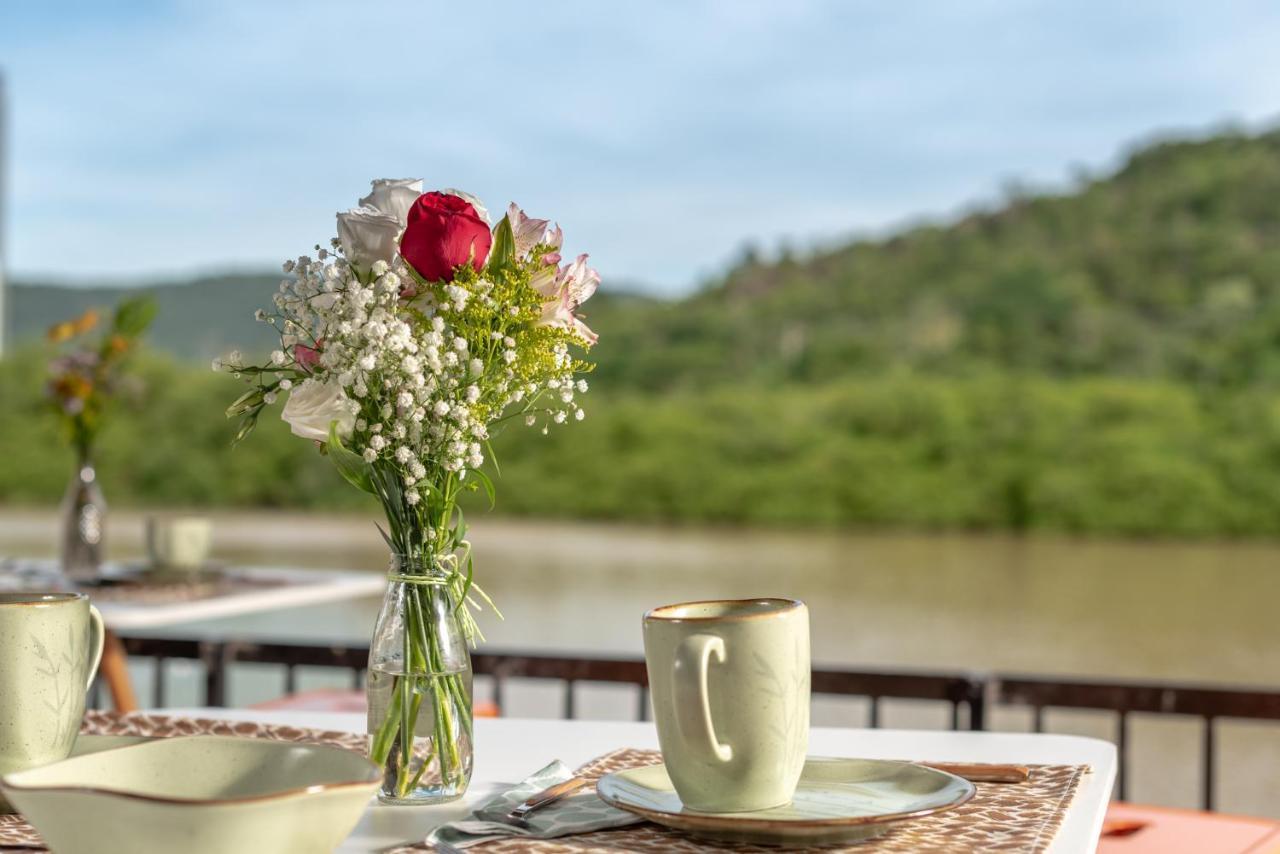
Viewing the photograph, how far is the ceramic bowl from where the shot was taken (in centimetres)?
67

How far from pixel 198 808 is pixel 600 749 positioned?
1.61ft

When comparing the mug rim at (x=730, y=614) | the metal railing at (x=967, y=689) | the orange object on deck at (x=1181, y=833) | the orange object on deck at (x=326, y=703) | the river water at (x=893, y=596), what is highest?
the mug rim at (x=730, y=614)

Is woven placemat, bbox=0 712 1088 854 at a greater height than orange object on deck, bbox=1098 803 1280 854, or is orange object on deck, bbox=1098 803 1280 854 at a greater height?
woven placemat, bbox=0 712 1088 854

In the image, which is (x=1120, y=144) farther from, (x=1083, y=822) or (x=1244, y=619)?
(x=1083, y=822)

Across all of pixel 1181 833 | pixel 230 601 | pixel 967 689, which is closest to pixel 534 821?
pixel 967 689

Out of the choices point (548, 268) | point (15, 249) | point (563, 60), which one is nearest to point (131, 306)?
point (548, 268)

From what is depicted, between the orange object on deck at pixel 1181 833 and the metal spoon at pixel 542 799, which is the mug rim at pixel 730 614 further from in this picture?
the orange object on deck at pixel 1181 833

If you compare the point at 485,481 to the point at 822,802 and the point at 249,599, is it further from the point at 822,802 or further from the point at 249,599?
the point at 249,599

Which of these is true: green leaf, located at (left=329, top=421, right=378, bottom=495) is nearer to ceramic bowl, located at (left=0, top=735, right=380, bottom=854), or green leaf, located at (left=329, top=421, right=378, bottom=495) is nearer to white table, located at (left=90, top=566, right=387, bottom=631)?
ceramic bowl, located at (left=0, top=735, right=380, bottom=854)

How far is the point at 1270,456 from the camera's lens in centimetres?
1306

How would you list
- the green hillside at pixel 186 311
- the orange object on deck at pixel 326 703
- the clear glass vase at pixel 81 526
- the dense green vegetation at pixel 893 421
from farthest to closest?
the green hillside at pixel 186 311 → the dense green vegetation at pixel 893 421 → the clear glass vase at pixel 81 526 → the orange object on deck at pixel 326 703

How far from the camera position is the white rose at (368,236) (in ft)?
3.05

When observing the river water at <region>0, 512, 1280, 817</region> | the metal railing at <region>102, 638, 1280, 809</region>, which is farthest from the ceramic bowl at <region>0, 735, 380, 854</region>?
the river water at <region>0, 512, 1280, 817</region>

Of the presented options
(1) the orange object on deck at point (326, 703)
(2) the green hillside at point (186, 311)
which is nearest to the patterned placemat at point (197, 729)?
(1) the orange object on deck at point (326, 703)
